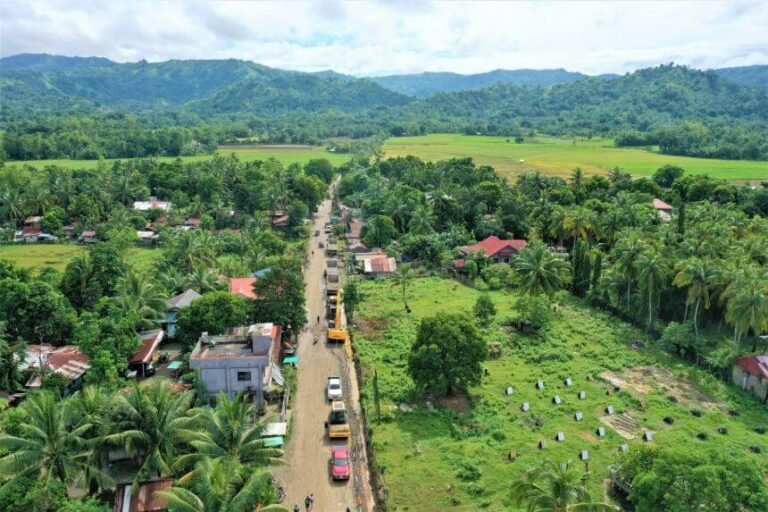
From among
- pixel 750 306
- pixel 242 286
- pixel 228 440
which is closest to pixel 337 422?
pixel 228 440

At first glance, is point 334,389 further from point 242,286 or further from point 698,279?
point 698,279

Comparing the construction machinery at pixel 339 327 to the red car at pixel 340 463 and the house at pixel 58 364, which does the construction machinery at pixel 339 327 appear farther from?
the house at pixel 58 364

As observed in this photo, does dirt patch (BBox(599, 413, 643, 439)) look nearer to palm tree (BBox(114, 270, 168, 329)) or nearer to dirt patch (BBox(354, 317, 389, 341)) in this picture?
dirt patch (BBox(354, 317, 389, 341))

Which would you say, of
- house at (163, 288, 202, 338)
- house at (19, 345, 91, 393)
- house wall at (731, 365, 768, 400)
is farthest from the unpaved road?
house wall at (731, 365, 768, 400)

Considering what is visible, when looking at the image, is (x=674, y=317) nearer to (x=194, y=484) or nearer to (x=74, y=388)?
(x=194, y=484)

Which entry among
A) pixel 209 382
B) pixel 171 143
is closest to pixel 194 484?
pixel 209 382
